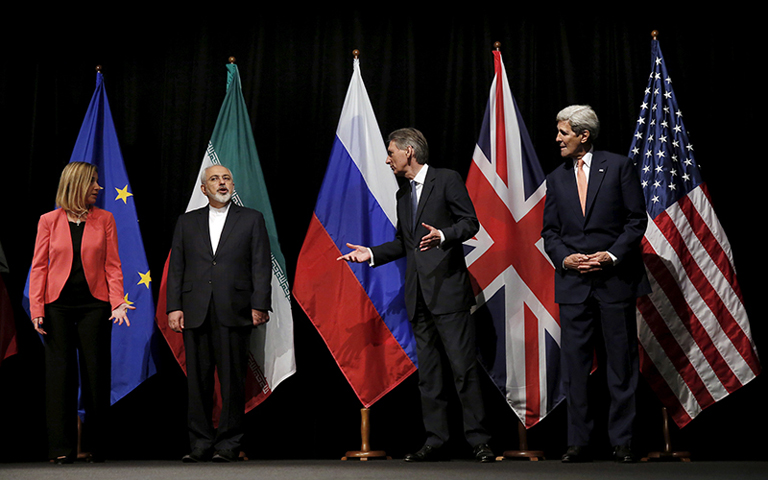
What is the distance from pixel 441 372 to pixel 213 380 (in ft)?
3.65

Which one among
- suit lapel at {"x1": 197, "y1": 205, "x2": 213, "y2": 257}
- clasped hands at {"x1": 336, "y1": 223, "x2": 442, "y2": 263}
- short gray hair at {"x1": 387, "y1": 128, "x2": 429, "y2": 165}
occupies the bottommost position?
clasped hands at {"x1": 336, "y1": 223, "x2": 442, "y2": 263}

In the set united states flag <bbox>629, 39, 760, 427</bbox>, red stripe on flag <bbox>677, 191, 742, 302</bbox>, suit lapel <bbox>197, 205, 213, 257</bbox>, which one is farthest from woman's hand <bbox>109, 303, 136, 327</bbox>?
red stripe on flag <bbox>677, 191, 742, 302</bbox>

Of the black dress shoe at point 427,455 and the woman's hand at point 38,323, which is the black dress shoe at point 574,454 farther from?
the woman's hand at point 38,323

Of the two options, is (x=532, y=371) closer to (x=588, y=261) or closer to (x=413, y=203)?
(x=588, y=261)

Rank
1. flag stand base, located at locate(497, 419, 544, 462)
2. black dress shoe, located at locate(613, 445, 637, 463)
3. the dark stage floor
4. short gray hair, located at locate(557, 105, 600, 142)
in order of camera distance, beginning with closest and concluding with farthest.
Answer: the dark stage floor < black dress shoe, located at locate(613, 445, 637, 463) < short gray hair, located at locate(557, 105, 600, 142) < flag stand base, located at locate(497, 419, 544, 462)

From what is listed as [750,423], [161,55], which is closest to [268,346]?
[161,55]

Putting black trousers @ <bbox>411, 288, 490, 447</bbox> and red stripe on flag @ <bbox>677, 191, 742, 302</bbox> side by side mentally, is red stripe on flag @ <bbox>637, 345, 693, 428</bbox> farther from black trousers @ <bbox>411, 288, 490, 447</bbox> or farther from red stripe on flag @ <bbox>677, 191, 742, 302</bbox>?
black trousers @ <bbox>411, 288, 490, 447</bbox>

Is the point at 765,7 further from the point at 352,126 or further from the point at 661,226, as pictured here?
the point at 352,126

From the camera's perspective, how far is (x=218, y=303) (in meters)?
3.79

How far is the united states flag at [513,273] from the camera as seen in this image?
3928 millimetres

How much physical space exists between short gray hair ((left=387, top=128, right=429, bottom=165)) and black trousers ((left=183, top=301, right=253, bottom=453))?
46.1 inches

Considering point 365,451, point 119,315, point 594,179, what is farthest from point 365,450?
point 594,179

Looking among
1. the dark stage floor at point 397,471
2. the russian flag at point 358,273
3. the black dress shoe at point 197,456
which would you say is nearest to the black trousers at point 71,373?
the dark stage floor at point 397,471

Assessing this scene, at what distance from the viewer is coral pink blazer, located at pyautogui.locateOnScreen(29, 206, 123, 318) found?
3684 millimetres
